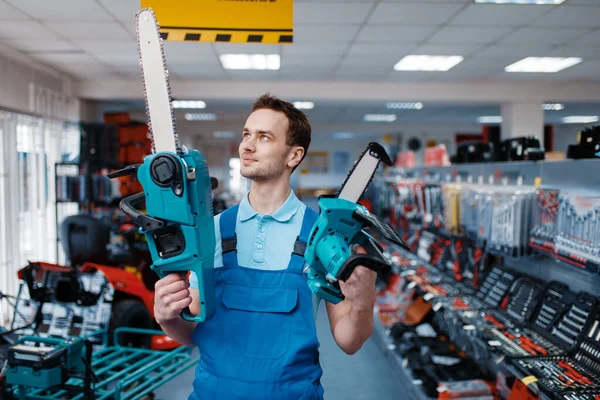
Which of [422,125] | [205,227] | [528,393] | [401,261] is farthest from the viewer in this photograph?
[422,125]

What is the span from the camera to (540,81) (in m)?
8.19

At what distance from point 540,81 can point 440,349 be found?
6040 millimetres

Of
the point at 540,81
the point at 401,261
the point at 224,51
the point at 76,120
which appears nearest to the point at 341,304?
the point at 401,261

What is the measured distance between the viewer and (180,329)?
161cm

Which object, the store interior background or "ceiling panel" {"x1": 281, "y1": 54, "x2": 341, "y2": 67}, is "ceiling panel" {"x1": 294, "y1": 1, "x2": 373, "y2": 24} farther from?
"ceiling panel" {"x1": 281, "y1": 54, "x2": 341, "y2": 67}

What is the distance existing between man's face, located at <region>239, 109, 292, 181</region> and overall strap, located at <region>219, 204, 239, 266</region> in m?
0.17

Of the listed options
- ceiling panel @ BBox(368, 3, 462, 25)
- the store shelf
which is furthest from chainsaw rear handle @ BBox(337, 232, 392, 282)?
ceiling panel @ BBox(368, 3, 462, 25)

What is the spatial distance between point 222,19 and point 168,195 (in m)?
1.59

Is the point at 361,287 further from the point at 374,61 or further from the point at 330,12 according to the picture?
the point at 374,61

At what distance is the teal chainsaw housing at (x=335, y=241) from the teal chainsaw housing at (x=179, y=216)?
34cm

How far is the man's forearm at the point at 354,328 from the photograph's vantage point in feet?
4.74

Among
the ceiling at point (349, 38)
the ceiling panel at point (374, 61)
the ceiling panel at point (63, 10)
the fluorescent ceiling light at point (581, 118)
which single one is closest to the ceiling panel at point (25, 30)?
the ceiling at point (349, 38)

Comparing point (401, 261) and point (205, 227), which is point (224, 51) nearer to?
point (401, 261)

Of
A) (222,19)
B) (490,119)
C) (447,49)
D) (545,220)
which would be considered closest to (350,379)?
(545,220)
